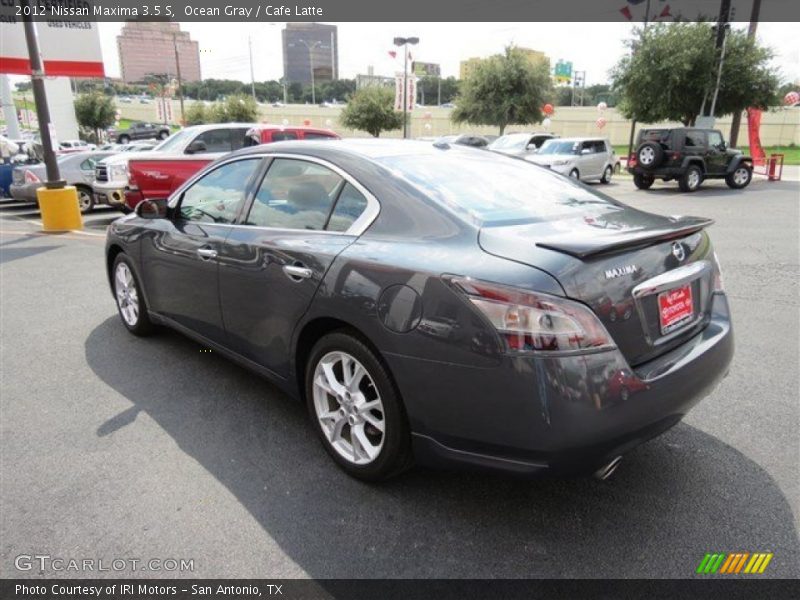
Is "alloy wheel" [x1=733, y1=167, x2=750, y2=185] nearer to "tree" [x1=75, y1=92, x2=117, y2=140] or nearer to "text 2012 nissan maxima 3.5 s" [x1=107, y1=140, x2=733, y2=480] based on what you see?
"text 2012 nissan maxima 3.5 s" [x1=107, y1=140, x2=733, y2=480]

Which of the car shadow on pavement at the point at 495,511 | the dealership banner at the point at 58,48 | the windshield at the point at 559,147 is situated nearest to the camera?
the car shadow on pavement at the point at 495,511

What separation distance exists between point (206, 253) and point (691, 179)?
16896 millimetres

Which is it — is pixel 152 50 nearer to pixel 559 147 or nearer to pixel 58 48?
pixel 559 147

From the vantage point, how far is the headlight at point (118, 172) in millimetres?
12625

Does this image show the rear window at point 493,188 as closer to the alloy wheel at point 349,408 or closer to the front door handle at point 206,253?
the alloy wheel at point 349,408

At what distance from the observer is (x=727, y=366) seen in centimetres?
270

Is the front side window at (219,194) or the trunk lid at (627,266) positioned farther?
the front side window at (219,194)

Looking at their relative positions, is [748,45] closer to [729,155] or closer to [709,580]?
[729,155]

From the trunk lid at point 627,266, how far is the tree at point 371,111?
1623 inches

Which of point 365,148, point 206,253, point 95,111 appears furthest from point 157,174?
point 95,111

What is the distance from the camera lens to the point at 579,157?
19.9m

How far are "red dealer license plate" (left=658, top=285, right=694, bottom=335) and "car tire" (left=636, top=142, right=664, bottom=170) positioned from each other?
53.4ft

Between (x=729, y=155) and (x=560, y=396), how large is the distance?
62.1 ft

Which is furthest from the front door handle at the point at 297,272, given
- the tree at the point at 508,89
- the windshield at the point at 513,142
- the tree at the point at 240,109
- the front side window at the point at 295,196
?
the tree at the point at 240,109
